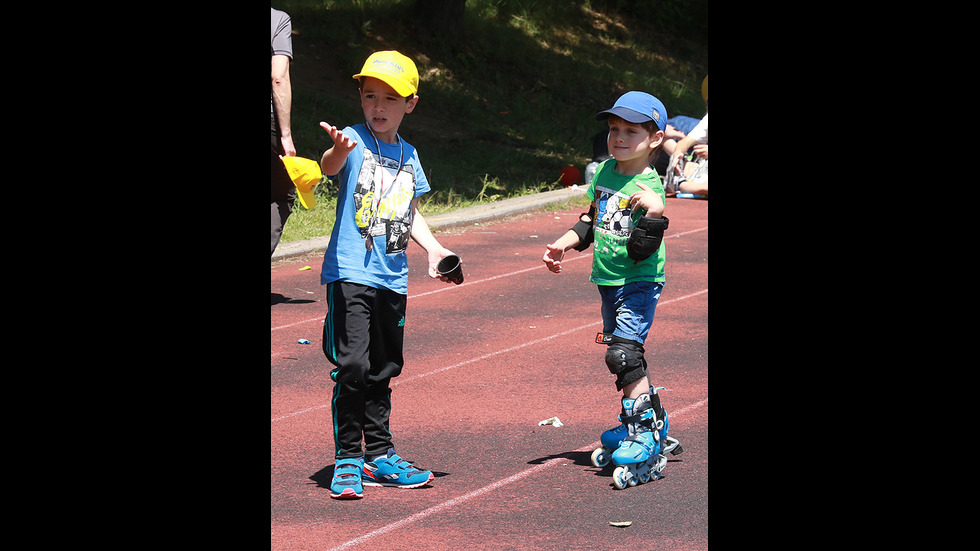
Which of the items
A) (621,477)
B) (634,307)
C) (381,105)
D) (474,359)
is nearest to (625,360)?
→ (634,307)

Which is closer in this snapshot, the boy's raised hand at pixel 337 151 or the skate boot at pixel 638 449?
the boy's raised hand at pixel 337 151

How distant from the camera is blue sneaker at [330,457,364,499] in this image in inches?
197

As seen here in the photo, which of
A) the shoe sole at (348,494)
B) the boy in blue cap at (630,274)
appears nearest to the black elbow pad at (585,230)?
the boy in blue cap at (630,274)

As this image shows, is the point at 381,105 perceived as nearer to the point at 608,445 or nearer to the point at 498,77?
the point at 608,445

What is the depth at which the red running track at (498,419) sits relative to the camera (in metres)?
4.70

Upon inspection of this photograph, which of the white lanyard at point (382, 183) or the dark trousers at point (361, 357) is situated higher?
the white lanyard at point (382, 183)

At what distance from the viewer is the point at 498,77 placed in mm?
25578

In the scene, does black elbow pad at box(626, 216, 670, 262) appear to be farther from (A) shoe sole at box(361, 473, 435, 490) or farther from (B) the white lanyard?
(A) shoe sole at box(361, 473, 435, 490)

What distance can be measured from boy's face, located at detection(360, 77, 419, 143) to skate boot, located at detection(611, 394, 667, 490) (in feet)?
5.45

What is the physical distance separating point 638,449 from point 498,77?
2101 cm

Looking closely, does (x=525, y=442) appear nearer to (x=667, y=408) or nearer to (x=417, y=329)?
(x=667, y=408)

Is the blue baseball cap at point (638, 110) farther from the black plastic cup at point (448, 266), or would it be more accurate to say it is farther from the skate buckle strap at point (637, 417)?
the skate buckle strap at point (637, 417)

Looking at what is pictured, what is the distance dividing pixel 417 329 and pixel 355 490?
11.5ft

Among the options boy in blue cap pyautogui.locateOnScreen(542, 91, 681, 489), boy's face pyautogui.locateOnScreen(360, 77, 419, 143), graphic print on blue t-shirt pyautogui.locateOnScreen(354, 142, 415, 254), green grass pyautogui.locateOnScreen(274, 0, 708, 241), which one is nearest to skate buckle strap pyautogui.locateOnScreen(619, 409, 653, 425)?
boy in blue cap pyautogui.locateOnScreen(542, 91, 681, 489)
